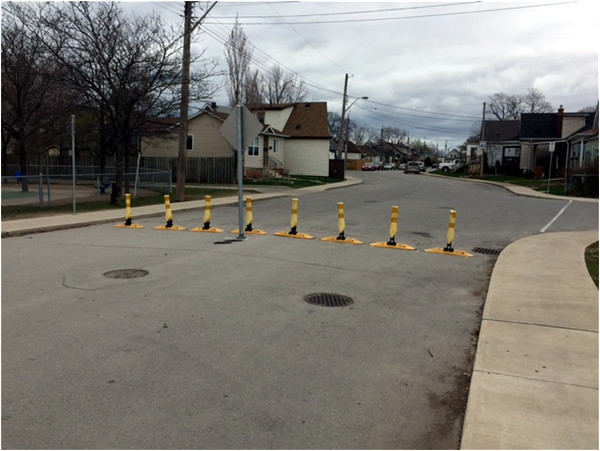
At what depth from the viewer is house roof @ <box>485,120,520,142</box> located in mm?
54188

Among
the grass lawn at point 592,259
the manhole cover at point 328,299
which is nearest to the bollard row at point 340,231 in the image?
the grass lawn at point 592,259

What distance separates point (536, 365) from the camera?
4.56 metres

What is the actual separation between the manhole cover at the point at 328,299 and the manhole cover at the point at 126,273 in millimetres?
2774

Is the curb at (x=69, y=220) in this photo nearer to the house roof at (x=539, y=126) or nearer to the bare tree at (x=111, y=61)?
the bare tree at (x=111, y=61)

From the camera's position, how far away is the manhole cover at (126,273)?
7.65 m

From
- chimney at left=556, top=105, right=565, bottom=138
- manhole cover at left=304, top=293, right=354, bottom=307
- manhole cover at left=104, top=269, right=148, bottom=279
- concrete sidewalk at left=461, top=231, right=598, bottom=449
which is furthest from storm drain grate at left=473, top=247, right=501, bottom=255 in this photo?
chimney at left=556, top=105, right=565, bottom=138

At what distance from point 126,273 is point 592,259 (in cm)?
836

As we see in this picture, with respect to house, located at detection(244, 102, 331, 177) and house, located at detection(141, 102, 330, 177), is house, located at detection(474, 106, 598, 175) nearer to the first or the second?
house, located at detection(244, 102, 331, 177)

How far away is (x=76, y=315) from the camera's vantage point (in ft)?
18.8

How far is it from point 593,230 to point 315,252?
8.79 m

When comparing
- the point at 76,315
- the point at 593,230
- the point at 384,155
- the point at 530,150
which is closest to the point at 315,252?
the point at 76,315

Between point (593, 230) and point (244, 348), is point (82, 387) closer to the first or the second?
point (244, 348)

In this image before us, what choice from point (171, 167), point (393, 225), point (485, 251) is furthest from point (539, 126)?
point (393, 225)

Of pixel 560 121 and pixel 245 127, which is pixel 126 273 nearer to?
pixel 245 127
